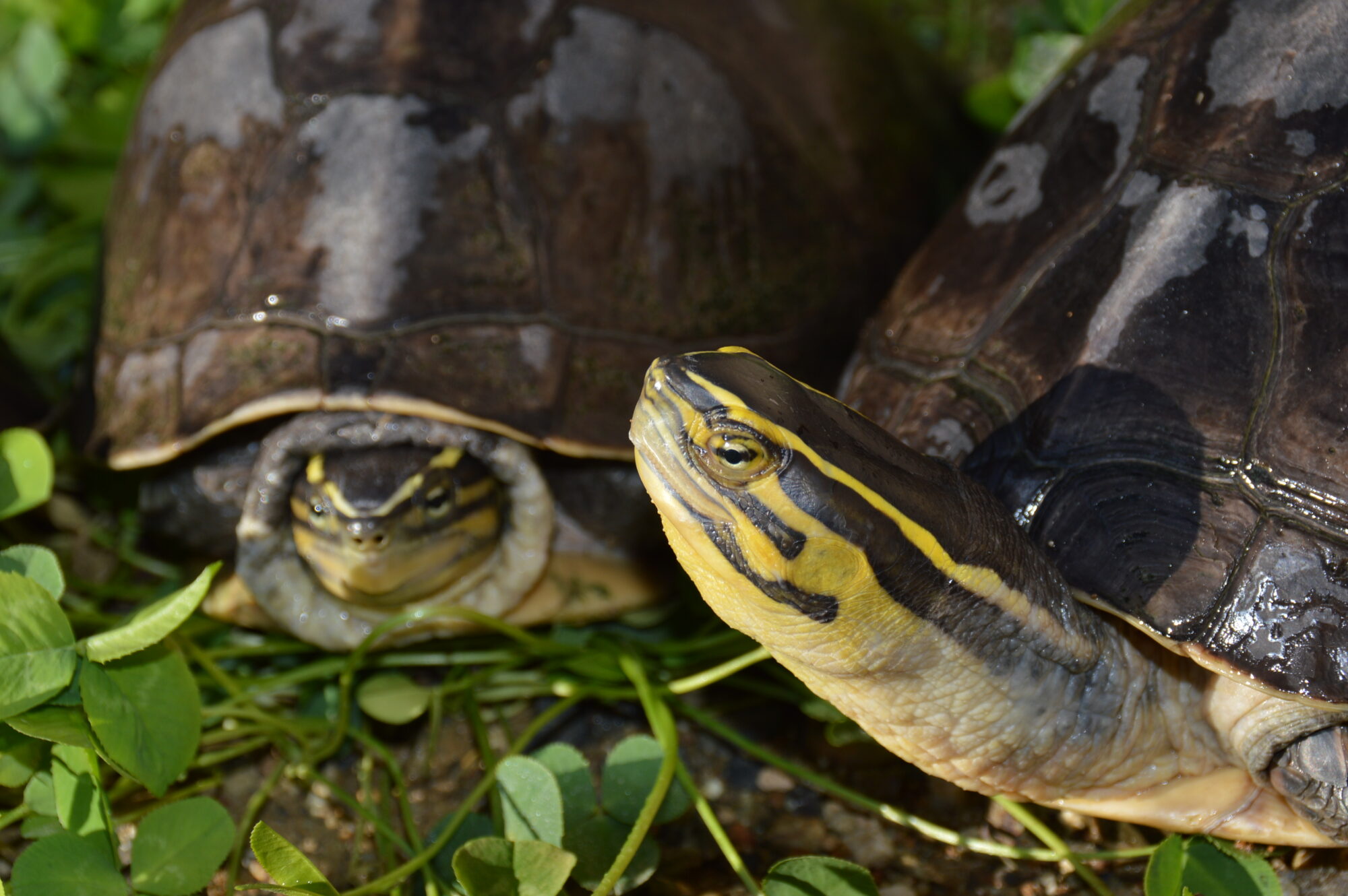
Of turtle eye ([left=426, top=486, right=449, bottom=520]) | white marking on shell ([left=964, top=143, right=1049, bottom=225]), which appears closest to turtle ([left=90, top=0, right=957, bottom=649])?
turtle eye ([left=426, top=486, right=449, bottom=520])

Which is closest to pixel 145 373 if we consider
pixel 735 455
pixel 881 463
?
pixel 735 455

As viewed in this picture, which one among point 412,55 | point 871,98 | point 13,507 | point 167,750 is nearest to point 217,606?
point 13,507

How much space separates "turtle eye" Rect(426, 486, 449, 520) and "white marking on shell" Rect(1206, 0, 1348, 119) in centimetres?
148

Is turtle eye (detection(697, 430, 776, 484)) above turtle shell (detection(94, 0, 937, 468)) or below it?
above

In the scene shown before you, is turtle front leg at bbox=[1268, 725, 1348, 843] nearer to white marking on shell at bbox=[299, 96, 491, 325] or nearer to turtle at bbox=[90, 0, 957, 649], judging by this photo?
turtle at bbox=[90, 0, 957, 649]

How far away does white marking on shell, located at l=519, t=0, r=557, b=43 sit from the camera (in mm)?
2268

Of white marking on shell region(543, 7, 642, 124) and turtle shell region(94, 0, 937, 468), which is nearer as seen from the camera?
turtle shell region(94, 0, 937, 468)

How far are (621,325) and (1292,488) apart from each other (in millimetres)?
1182

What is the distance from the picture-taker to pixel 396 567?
2.11 metres

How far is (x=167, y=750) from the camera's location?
1.77 metres

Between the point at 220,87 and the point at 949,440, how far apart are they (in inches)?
64.9

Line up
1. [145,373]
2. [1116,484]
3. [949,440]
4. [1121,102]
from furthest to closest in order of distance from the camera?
[145,373] < [1121,102] < [949,440] < [1116,484]

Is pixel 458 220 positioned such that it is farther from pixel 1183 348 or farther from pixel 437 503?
pixel 1183 348

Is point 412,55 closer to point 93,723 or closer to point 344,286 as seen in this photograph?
point 344,286
